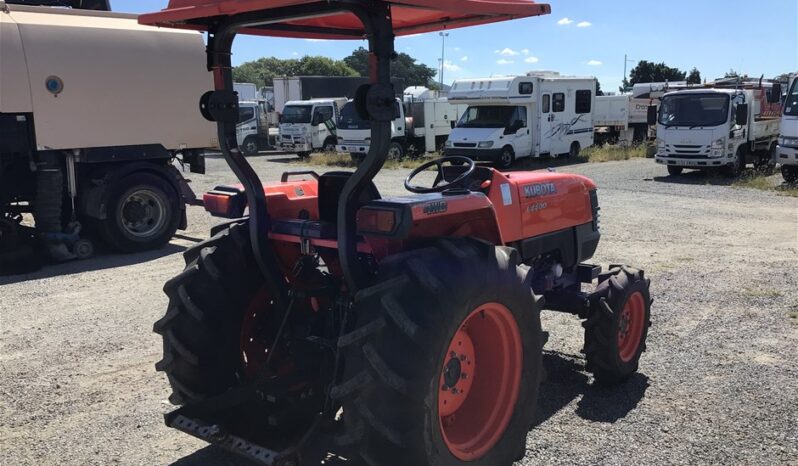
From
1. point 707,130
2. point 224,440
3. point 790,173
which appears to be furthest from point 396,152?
point 224,440

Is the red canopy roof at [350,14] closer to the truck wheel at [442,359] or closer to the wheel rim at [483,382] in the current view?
the truck wheel at [442,359]

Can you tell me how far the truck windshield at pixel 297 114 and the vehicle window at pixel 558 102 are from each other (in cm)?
877

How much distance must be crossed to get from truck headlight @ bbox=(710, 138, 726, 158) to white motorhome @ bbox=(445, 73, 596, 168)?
5249 millimetres

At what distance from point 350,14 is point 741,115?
16.1 metres

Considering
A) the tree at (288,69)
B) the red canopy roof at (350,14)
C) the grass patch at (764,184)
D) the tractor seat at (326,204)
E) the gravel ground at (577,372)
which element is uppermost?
the tree at (288,69)

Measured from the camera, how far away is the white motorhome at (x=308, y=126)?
80.8 feet

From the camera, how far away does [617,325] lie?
170 inches

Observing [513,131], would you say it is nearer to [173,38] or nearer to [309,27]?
[173,38]

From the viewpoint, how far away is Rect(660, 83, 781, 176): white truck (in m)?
16.7

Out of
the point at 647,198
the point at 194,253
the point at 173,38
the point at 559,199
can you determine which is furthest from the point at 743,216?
the point at 194,253

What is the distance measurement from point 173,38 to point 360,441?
810 cm

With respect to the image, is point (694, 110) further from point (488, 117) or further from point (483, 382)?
point (483, 382)

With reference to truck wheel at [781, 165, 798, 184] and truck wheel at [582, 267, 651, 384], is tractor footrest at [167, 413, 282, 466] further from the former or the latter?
truck wheel at [781, 165, 798, 184]

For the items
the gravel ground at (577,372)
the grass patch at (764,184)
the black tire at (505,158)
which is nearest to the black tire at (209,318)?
the gravel ground at (577,372)
